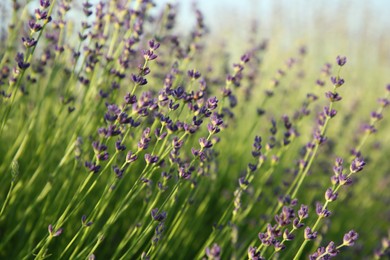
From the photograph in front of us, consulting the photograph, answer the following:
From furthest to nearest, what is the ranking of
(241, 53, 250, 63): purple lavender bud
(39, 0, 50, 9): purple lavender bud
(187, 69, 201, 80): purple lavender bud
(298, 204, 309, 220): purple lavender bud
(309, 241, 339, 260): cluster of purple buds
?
(241, 53, 250, 63): purple lavender bud < (187, 69, 201, 80): purple lavender bud < (39, 0, 50, 9): purple lavender bud < (298, 204, 309, 220): purple lavender bud < (309, 241, 339, 260): cluster of purple buds

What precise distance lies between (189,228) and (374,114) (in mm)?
1075

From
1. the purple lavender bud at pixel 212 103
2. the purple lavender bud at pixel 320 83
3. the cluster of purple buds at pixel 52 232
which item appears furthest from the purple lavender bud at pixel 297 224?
the purple lavender bud at pixel 320 83

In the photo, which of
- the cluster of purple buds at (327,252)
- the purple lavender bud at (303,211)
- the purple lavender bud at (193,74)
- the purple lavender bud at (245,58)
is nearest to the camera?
the cluster of purple buds at (327,252)

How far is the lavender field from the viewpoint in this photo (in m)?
1.53

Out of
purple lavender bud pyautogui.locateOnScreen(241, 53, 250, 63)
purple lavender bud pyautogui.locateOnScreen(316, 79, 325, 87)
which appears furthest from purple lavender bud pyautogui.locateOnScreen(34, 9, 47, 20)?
purple lavender bud pyautogui.locateOnScreen(316, 79, 325, 87)

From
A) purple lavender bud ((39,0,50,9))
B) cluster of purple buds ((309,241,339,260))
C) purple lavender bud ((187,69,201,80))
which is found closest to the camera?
cluster of purple buds ((309,241,339,260))

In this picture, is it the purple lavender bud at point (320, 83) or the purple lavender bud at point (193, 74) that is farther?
the purple lavender bud at point (320, 83)

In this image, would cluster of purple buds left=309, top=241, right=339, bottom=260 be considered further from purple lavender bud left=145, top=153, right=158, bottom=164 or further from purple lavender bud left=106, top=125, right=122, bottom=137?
purple lavender bud left=106, top=125, right=122, bottom=137

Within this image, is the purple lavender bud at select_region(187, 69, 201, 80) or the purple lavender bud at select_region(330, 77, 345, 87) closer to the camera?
the purple lavender bud at select_region(330, 77, 345, 87)

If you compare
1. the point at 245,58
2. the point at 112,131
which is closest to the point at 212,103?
the point at 112,131

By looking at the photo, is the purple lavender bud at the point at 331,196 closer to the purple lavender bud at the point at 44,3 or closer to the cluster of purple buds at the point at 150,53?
the cluster of purple buds at the point at 150,53

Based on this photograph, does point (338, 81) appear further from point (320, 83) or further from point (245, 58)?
point (320, 83)

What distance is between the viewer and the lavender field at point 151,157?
60.2 inches

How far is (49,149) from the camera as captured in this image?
215 cm
